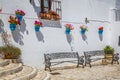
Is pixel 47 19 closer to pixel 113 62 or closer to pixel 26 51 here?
pixel 26 51

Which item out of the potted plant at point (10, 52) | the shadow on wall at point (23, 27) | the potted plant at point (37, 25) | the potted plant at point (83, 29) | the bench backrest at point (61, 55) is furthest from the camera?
→ the potted plant at point (83, 29)

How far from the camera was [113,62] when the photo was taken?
17.9 metres

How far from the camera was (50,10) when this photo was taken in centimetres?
1473

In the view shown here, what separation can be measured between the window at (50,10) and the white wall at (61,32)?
0.41 m

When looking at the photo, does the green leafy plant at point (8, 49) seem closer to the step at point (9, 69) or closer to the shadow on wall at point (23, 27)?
the shadow on wall at point (23, 27)

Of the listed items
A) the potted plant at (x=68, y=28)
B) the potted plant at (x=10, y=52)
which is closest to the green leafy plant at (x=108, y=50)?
the potted plant at (x=68, y=28)

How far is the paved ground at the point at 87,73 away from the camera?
41.8ft

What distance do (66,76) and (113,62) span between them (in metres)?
6.02

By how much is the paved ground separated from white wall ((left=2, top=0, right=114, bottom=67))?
Answer: 47.9 inches

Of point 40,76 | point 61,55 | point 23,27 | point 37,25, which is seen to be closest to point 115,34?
point 61,55

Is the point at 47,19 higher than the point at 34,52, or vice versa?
the point at 47,19

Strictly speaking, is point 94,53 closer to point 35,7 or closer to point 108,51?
point 108,51

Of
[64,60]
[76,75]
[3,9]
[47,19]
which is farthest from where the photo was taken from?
[64,60]

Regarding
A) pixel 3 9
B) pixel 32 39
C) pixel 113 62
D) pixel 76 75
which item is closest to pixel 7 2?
pixel 3 9
